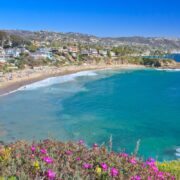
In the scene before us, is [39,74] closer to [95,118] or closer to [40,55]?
[40,55]

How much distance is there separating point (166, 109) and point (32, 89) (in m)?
24.1

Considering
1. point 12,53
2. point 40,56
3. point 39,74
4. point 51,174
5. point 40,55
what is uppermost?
point 51,174

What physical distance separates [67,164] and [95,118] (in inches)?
1182

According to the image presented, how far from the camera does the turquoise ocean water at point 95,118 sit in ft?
85.5

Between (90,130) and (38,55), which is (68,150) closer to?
(90,130)

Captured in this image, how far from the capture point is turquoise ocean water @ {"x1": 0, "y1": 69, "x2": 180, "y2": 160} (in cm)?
2606

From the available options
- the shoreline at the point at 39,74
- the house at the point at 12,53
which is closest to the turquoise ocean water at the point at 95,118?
the shoreline at the point at 39,74

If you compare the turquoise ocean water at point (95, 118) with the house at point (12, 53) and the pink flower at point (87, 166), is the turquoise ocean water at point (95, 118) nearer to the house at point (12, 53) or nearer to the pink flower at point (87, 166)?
the pink flower at point (87, 166)

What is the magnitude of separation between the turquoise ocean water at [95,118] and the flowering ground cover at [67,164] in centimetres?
963

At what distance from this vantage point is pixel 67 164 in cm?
505

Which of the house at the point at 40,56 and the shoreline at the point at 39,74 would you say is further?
the house at the point at 40,56

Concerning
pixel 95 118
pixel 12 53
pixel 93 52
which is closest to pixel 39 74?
pixel 12 53

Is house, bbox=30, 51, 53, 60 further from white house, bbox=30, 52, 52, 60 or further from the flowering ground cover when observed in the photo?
the flowering ground cover

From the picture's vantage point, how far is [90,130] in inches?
1140
